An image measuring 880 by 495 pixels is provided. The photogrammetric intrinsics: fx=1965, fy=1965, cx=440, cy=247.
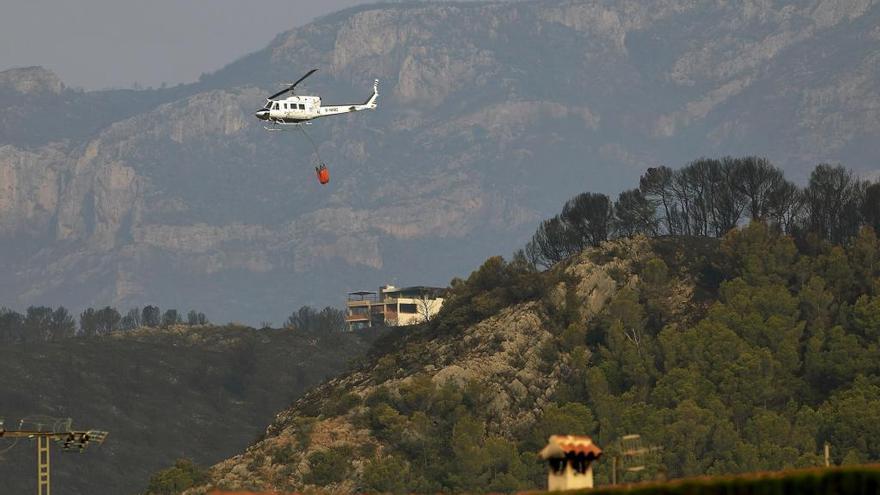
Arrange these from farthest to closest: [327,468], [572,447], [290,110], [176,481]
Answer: [176,481]
[327,468]
[290,110]
[572,447]

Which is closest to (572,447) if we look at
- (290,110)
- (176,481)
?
(290,110)

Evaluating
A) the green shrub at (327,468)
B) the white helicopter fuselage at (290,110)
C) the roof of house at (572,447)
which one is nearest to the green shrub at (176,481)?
the green shrub at (327,468)

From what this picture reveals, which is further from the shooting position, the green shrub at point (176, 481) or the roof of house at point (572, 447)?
the green shrub at point (176, 481)

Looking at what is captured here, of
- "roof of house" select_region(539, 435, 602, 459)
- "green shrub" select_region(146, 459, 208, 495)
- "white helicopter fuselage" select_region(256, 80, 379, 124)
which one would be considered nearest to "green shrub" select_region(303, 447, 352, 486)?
"green shrub" select_region(146, 459, 208, 495)

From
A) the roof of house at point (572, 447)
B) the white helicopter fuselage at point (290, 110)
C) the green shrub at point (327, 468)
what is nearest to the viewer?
the roof of house at point (572, 447)

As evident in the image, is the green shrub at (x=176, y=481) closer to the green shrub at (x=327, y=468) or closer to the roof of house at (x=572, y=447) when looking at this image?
the green shrub at (x=327, y=468)

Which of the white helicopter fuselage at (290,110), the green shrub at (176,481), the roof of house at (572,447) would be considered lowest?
the green shrub at (176,481)

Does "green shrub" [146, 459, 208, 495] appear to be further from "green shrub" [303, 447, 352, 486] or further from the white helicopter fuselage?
the white helicopter fuselage

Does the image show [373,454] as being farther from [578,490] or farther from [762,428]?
[578,490]

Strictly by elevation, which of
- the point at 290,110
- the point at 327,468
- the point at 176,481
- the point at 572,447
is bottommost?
the point at 176,481

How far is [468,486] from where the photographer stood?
188m

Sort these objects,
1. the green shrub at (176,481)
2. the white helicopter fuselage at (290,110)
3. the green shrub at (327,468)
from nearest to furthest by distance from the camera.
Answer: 1. the white helicopter fuselage at (290,110)
2. the green shrub at (327,468)
3. the green shrub at (176,481)

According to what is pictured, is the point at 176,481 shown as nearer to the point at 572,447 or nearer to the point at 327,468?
the point at 327,468

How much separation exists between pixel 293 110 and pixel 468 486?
1780 inches
